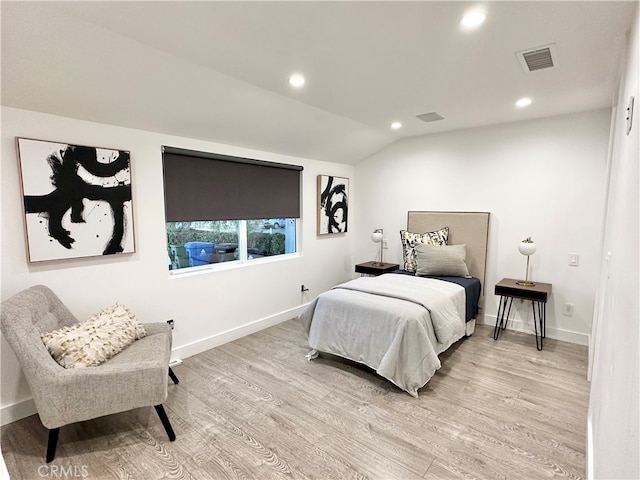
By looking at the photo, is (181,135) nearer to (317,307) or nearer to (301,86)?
(301,86)

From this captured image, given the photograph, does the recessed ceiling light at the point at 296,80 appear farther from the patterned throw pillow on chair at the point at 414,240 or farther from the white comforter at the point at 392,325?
the patterned throw pillow on chair at the point at 414,240

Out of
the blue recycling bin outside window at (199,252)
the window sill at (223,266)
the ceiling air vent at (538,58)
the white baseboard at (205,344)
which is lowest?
the white baseboard at (205,344)

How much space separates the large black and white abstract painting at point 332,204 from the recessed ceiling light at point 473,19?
2784mm

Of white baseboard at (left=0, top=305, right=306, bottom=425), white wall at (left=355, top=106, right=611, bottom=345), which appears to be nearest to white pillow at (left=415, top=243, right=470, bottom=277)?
white wall at (left=355, top=106, right=611, bottom=345)

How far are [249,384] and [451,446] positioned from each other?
1540mm

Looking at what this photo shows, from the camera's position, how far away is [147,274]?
9.16 feet

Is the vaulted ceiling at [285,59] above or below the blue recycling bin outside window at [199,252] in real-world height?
above

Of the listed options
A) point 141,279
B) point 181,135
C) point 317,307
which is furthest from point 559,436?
point 181,135

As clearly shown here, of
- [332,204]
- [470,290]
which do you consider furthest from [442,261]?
[332,204]

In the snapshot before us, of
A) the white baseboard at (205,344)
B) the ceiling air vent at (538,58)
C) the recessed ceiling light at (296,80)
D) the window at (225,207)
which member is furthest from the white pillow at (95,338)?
the ceiling air vent at (538,58)

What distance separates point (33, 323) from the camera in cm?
190

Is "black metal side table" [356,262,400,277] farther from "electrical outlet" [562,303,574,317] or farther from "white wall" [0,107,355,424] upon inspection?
"electrical outlet" [562,303,574,317]

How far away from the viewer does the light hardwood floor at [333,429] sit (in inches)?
70.2
